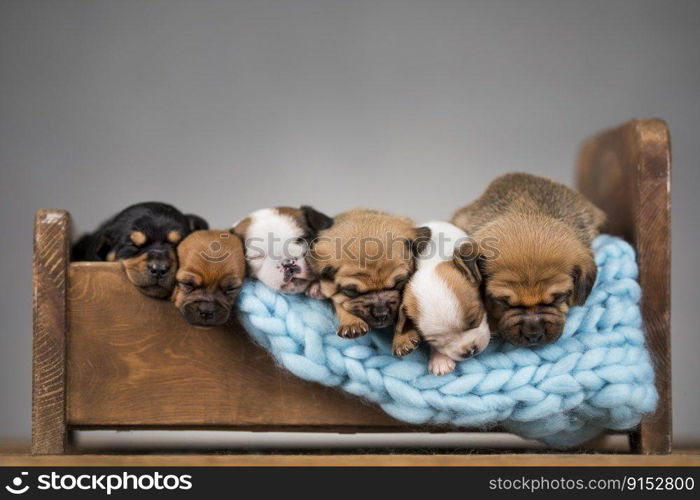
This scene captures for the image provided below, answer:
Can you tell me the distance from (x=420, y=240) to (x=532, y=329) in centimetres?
44

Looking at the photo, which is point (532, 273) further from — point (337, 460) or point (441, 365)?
point (337, 460)

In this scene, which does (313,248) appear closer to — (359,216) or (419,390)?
(359,216)

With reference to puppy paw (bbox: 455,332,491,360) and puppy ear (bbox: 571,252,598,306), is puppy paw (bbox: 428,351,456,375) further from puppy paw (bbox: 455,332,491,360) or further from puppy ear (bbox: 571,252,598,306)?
puppy ear (bbox: 571,252,598,306)

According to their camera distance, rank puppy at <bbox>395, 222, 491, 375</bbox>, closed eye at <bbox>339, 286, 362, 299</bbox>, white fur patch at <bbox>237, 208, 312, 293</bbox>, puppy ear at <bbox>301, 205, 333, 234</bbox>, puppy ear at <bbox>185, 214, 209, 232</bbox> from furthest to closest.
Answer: puppy ear at <bbox>185, 214, 209, 232</bbox> → puppy ear at <bbox>301, 205, 333, 234</bbox> → white fur patch at <bbox>237, 208, 312, 293</bbox> → closed eye at <bbox>339, 286, 362, 299</bbox> → puppy at <bbox>395, 222, 491, 375</bbox>

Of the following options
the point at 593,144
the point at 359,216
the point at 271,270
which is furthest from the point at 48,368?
the point at 593,144

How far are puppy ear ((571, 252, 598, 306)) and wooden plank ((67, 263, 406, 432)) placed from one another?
629 mm

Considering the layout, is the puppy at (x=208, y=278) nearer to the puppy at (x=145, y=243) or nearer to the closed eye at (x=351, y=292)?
the puppy at (x=145, y=243)

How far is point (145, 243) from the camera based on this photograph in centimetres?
281

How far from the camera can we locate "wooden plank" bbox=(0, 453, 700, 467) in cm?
256

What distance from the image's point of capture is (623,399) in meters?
2.53

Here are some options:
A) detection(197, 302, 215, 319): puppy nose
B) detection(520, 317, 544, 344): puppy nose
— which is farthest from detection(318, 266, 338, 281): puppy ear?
detection(520, 317, 544, 344): puppy nose

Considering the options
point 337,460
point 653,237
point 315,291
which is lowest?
point 337,460

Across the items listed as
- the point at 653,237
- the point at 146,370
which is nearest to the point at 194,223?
the point at 146,370
